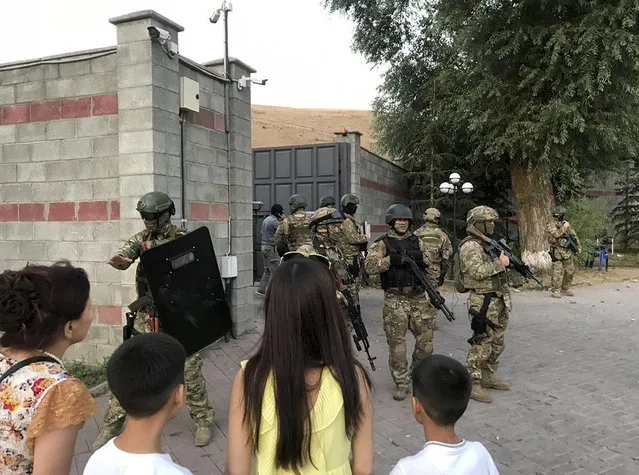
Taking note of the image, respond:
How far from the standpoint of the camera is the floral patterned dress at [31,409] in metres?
1.53

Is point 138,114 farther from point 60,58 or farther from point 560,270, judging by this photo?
point 560,270

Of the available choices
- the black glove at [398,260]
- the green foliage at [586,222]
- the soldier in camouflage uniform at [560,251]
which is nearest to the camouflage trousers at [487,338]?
the black glove at [398,260]

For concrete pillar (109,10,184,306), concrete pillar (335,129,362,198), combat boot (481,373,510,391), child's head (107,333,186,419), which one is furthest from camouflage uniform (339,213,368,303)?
concrete pillar (335,129,362,198)

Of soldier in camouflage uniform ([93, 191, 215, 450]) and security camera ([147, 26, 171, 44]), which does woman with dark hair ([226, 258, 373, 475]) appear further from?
security camera ([147, 26, 171, 44])

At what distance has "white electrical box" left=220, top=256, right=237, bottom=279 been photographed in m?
6.48

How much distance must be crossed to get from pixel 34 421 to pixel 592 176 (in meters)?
18.4

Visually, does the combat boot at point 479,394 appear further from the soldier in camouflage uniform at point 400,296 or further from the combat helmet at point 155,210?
the combat helmet at point 155,210

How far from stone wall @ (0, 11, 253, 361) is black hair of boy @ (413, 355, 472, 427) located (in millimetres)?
4155

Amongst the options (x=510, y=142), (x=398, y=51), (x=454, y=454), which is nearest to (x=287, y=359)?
(x=454, y=454)

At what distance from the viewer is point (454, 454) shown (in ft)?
5.61

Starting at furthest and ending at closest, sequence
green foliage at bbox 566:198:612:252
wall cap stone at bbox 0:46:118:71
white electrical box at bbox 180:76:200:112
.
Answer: green foliage at bbox 566:198:612:252 < white electrical box at bbox 180:76:200:112 < wall cap stone at bbox 0:46:118:71

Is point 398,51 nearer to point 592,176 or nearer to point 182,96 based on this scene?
point 592,176

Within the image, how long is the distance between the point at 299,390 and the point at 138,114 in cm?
454

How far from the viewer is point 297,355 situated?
161cm
